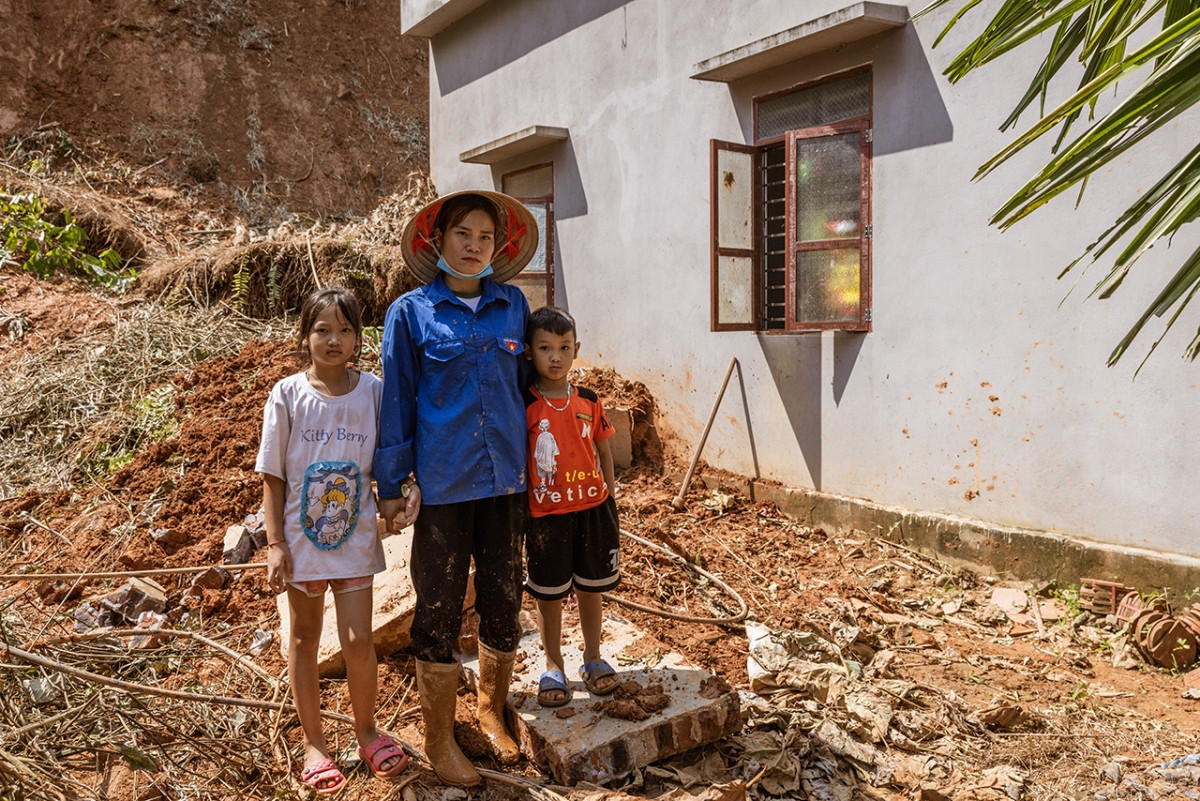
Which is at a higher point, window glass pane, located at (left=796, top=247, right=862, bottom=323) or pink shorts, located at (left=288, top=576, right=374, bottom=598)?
window glass pane, located at (left=796, top=247, right=862, bottom=323)

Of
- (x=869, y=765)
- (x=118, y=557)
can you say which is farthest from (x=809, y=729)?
(x=118, y=557)

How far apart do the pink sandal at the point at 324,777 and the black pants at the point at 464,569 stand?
458mm

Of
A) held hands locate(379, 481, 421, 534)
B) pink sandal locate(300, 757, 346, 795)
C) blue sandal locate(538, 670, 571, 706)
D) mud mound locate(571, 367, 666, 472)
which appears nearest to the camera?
held hands locate(379, 481, 421, 534)

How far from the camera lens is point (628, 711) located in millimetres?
2977

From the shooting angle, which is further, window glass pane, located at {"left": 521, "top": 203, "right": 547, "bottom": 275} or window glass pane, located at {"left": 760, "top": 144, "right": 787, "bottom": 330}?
window glass pane, located at {"left": 521, "top": 203, "right": 547, "bottom": 275}

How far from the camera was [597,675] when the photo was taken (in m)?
3.16

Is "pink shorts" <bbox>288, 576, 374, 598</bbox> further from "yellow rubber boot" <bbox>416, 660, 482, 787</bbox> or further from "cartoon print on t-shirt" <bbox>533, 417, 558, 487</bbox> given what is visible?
"cartoon print on t-shirt" <bbox>533, 417, 558, 487</bbox>

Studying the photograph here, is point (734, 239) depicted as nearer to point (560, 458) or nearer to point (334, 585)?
point (560, 458)

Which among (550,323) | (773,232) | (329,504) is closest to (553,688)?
(329,504)

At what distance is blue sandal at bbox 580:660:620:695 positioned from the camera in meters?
3.15

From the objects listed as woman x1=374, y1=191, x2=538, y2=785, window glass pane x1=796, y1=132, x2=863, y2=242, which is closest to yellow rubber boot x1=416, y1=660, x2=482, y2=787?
woman x1=374, y1=191, x2=538, y2=785

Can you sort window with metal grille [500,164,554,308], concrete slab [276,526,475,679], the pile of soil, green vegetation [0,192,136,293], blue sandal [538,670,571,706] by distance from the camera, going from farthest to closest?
green vegetation [0,192,136,293]
window with metal grille [500,164,554,308]
concrete slab [276,526,475,679]
the pile of soil
blue sandal [538,670,571,706]

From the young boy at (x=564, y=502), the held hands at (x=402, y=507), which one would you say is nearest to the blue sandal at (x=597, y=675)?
the young boy at (x=564, y=502)

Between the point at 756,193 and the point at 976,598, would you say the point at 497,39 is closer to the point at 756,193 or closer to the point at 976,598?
the point at 756,193
